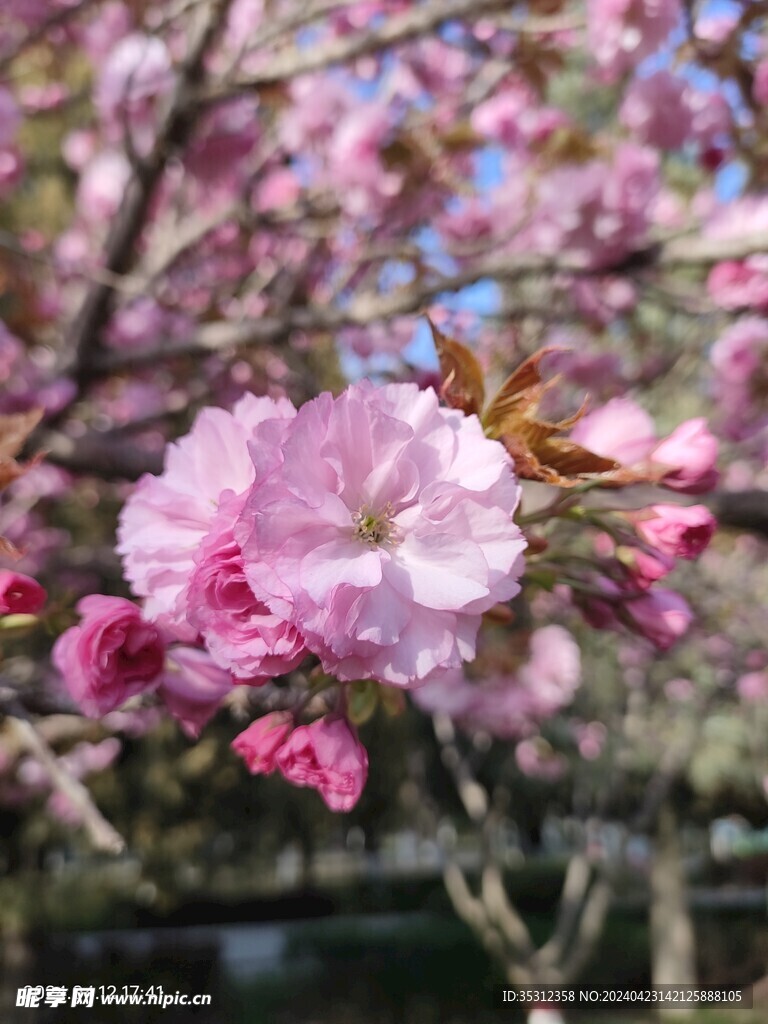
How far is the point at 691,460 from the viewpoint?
0.86 m

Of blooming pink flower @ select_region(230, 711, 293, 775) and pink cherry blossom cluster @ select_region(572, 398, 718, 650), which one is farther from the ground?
pink cherry blossom cluster @ select_region(572, 398, 718, 650)

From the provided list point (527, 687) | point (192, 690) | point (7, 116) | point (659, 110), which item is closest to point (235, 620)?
point (192, 690)

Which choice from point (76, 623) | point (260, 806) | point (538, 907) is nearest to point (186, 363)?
point (76, 623)

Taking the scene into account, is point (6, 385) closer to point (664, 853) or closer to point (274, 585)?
point (274, 585)

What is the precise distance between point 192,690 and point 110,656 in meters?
0.11

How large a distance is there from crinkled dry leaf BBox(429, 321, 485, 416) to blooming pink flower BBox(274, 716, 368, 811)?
0.31 m

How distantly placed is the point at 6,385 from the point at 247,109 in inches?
55.2

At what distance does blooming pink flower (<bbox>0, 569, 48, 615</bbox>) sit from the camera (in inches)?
31.9

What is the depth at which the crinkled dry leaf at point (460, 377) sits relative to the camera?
0.78 m

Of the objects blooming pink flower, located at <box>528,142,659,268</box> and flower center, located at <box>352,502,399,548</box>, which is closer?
flower center, located at <box>352,502,399,548</box>

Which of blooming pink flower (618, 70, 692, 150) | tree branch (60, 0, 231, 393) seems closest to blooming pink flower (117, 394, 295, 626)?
tree branch (60, 0, 231, 393)

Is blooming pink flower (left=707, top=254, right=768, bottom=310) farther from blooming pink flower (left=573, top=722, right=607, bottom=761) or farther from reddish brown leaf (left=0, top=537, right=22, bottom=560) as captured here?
blooming pink flower (left=573, top=722, right=607, bottom=761)

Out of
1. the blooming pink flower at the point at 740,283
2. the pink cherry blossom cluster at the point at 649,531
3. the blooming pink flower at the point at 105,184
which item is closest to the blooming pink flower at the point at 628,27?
the blooming pink flower at the point at 740,283

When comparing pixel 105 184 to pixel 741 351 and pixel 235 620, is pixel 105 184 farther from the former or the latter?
pixel 235 620
